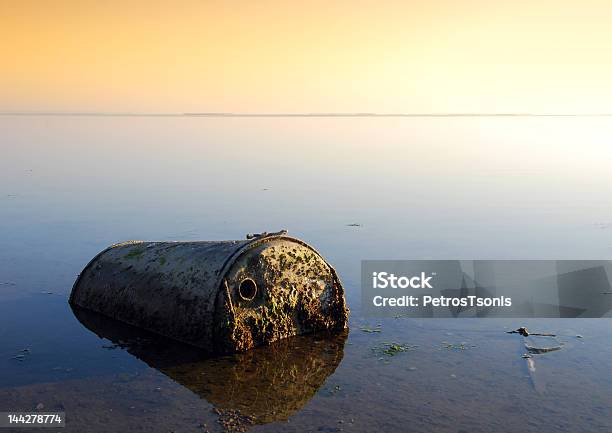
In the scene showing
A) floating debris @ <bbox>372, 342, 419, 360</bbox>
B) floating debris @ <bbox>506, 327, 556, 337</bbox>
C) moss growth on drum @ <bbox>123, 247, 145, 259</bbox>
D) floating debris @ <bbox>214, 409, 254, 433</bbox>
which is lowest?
floating debris @ <bbox>214, 409, 254, 433</bbox>

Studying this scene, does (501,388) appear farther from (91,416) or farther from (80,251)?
(80,251)

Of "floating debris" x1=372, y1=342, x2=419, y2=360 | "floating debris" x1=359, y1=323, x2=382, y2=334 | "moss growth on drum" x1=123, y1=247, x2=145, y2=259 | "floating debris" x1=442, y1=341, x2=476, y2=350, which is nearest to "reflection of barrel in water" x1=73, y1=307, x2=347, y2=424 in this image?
"floating debris" x1=359, y1=323, x2=382, y2=334

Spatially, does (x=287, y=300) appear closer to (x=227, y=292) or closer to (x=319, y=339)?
(x=319, y=339)

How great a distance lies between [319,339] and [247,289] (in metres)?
1.10

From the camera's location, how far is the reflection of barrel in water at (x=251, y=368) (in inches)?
268

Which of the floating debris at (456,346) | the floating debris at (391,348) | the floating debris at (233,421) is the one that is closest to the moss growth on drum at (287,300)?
the floating debris at (391,348)

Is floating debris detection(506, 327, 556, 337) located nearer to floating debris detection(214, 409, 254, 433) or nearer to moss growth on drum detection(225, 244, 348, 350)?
moss growth on drum detection(225, 244, 348, 350)

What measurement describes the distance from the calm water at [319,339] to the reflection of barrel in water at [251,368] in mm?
27

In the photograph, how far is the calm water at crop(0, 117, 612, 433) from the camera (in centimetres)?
661

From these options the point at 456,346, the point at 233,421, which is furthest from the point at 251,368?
the point at 456,346

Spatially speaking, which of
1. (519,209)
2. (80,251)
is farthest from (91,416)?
(519,209)

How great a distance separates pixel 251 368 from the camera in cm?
768

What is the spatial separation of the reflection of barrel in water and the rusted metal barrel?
0.54 feet

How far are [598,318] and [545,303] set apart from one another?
813 millimetres
